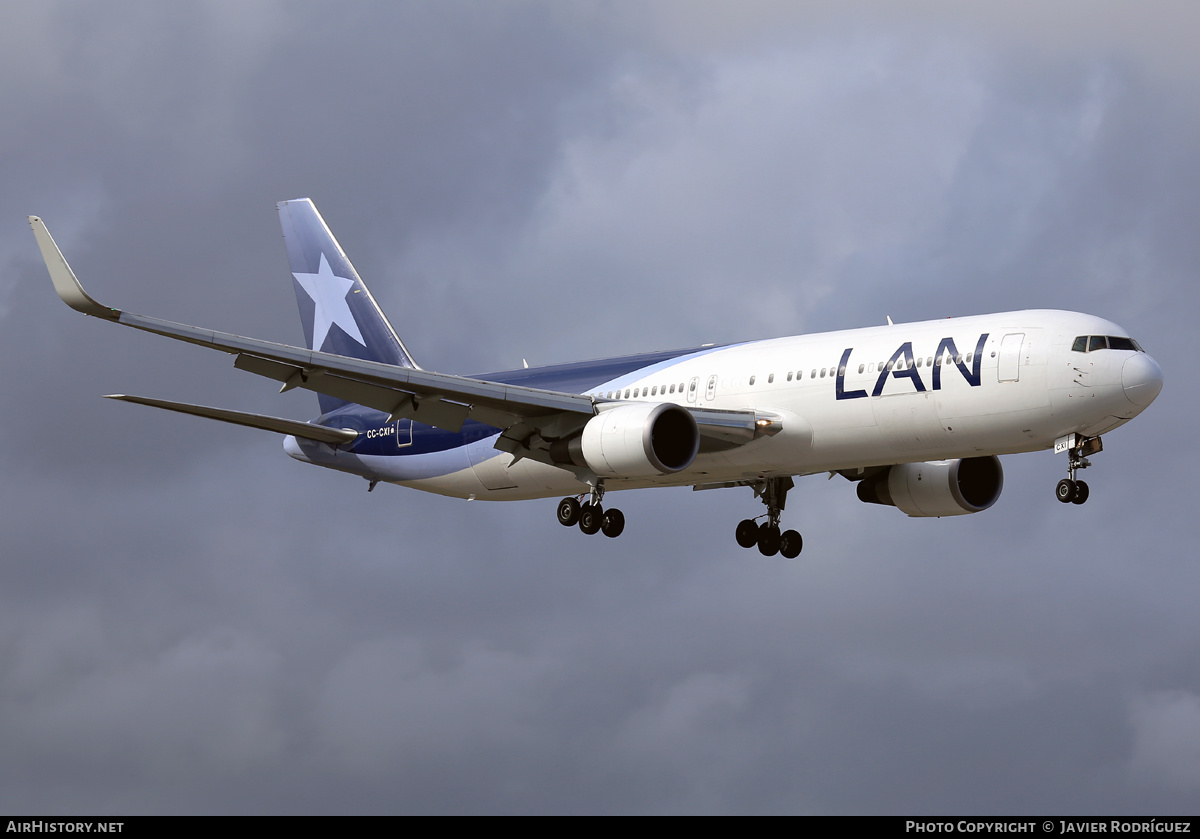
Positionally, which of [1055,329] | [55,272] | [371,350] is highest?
[371,350]

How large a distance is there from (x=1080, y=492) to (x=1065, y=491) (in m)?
0.31

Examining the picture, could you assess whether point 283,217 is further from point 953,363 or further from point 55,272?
point 953,363

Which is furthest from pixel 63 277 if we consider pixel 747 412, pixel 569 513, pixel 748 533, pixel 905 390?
pixel 748 533

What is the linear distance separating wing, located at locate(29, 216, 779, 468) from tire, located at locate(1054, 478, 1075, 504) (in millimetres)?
6562

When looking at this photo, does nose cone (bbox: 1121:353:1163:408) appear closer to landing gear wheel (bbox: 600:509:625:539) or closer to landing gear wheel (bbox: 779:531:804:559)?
landing gear wheel (bbox: 779:531:804:559)

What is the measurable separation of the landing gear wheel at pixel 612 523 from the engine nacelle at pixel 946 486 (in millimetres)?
7977

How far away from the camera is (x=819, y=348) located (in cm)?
3619

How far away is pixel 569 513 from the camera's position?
39781mm

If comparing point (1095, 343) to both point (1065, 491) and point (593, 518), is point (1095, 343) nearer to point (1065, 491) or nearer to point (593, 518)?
point (1065, 491)

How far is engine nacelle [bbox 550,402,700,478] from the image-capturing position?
35219mm

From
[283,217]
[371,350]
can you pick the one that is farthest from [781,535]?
[283,217]

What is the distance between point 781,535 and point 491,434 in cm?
866

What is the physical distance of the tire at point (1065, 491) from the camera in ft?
108

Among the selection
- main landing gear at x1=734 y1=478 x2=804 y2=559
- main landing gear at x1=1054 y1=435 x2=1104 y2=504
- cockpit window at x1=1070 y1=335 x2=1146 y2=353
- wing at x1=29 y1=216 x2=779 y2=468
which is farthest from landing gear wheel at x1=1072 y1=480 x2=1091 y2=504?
main landing gear at x1=734 y1=478 x2=804 y2=559
